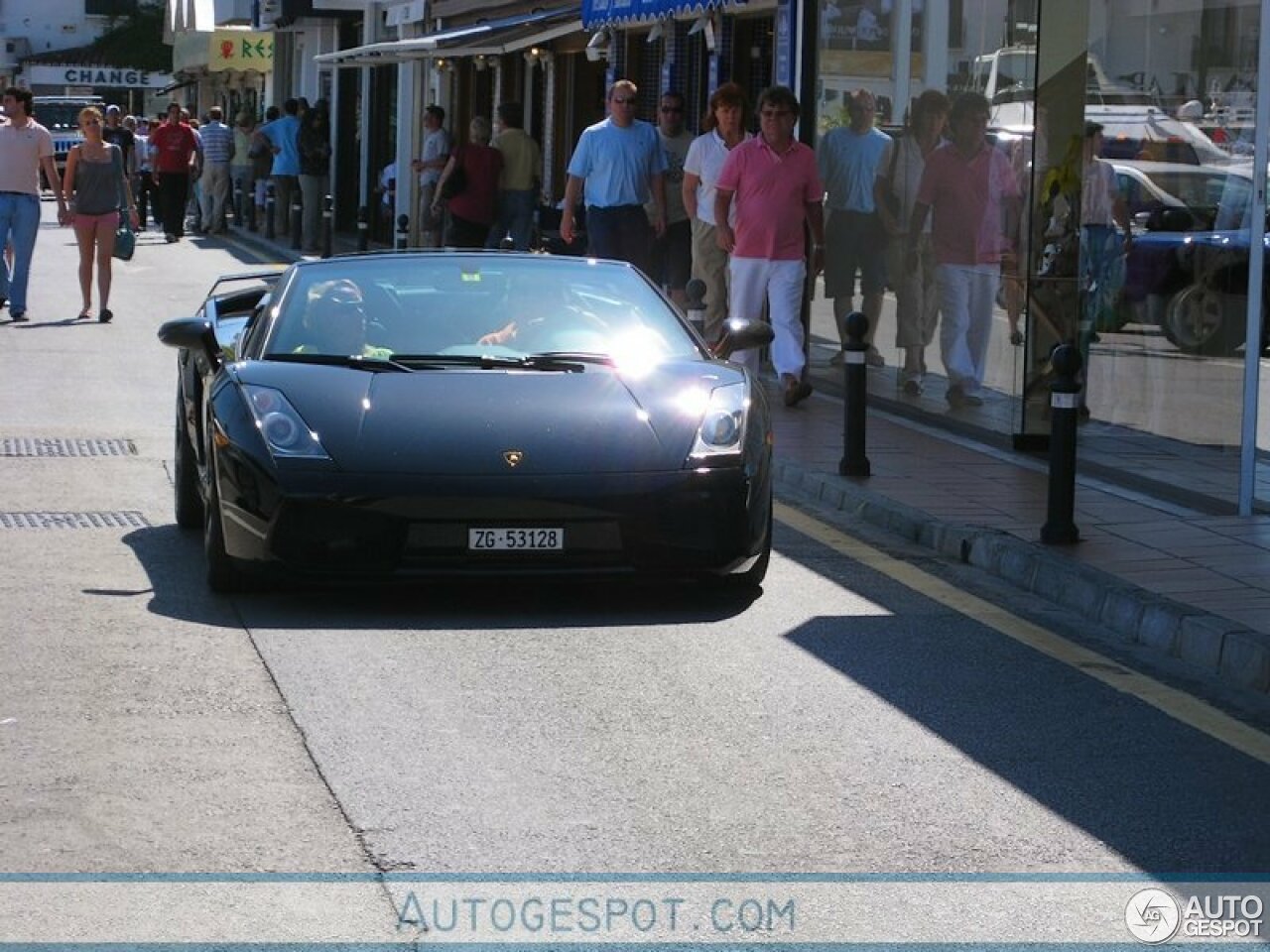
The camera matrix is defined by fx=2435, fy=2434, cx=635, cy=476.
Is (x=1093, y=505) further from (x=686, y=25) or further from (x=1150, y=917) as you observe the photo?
(x=686, y=25)

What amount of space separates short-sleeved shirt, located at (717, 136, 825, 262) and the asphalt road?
17.4ft

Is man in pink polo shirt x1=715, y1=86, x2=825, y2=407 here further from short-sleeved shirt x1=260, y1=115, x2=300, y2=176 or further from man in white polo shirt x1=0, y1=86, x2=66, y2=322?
short-sleeved shirt x1=260, y1=115, x2=300, y2=176

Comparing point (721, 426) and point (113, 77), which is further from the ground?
point (113, 77)

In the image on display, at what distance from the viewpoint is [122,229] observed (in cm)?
2094

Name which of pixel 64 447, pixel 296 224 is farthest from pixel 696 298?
pixel 296 224

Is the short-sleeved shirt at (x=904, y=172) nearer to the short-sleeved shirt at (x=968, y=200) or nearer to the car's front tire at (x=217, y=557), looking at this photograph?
the short-sleeved shirt at (x=968, y=200)

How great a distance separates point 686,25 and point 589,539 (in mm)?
16700

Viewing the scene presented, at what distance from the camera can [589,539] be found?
830 cm

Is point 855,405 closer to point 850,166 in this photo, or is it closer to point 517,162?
point 850,166

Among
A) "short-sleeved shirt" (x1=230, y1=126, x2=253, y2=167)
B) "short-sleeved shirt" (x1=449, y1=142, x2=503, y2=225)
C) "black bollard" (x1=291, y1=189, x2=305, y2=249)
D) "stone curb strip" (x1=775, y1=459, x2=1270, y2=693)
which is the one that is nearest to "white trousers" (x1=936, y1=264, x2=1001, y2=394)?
"stone curb strip" (x1=775, y1=459, x2=1270, y2=693)

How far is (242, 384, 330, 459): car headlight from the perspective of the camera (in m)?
8.30

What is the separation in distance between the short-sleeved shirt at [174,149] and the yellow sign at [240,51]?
19080 mm

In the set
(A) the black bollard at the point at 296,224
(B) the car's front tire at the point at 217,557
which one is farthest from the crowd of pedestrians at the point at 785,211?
(A) the black bollard at the point at 296,224

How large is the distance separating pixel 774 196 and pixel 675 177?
4152 mm
